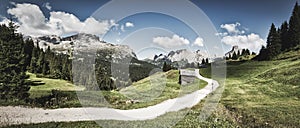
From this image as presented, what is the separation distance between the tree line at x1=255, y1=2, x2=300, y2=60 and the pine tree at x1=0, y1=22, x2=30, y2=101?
53.6m

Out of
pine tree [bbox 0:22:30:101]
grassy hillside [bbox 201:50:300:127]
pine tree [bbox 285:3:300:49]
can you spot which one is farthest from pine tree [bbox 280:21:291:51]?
pine tree [bbox 0:22:30:101]

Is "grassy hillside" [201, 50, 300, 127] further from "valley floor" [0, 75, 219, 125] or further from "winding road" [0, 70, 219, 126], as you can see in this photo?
"valley floor" [0, 75, 219, 125]

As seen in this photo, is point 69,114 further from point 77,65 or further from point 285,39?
point 285,39

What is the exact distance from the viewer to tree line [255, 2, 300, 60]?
6700cm

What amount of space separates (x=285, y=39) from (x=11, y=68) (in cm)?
6113

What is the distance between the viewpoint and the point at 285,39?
229 ft

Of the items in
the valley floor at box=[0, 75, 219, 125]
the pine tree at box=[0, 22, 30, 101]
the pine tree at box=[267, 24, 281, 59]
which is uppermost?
the pine tree at box=[267, 24, 281, 59]

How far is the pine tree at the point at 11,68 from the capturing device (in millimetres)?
33531

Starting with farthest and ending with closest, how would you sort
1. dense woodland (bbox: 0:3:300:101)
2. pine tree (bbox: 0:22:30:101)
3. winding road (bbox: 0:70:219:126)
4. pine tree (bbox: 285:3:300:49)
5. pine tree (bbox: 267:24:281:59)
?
pine tree (bbox: 285:3:300:49)
pine tree (bbox: 267:24:281:59)
pine tree (bbox: 0:22:30:101)
dense woodland (bbox: 0:3:300:101)
winding road (bbox: 0:70:219:126)

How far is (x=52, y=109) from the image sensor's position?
27.4 metres

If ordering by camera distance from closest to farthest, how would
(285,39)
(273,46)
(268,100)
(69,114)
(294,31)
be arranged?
Answer: (69,114), (268,100), (273,46), (294,31), (285,39)

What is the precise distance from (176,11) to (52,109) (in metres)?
15.7

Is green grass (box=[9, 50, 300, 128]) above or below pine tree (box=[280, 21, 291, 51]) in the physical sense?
below

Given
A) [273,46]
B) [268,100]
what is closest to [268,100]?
[268,100]
